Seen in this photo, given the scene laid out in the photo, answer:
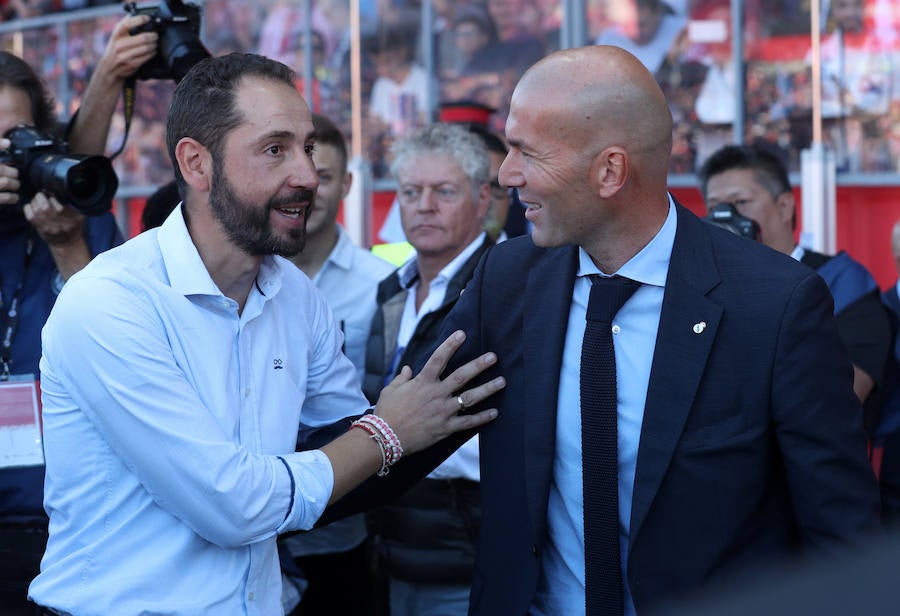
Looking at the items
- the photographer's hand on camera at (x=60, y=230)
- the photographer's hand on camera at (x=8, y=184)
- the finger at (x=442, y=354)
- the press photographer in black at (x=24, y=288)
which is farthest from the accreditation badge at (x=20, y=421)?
the finger at (x=442, y=354)

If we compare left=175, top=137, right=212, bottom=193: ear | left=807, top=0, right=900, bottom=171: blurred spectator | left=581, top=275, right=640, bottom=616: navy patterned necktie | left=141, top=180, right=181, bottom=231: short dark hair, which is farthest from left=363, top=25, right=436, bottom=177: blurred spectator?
left=581, top=275, right=640, bottom=616: navy patterned necktie

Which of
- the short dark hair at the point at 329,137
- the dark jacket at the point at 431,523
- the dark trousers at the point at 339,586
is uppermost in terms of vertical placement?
the short dark hair at the point at 329,137

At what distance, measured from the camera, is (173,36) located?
10.6 feet

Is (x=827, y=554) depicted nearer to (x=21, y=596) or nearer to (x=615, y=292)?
(x=615, y=292)

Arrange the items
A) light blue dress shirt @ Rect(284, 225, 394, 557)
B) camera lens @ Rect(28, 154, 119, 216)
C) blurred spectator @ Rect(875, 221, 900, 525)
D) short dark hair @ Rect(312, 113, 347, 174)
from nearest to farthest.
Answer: camera lens @ Rect(28, 154, 119, 216) → blurred spectator @ Rect(875, 221, 900, 525) → light blue dress shirt @ Rect(284, 225, 394, 557) → short dark hair @ Rect(312, 113, 347, 174)

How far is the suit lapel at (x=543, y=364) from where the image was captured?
2209mm

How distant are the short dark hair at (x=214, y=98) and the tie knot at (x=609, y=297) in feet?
2.64

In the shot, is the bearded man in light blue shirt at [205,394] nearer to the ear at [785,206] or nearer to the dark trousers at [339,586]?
the dark trousers at [339,586]

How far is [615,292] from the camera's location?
2.23 metres

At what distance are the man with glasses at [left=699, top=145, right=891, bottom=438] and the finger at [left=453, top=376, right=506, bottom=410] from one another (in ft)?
5.05

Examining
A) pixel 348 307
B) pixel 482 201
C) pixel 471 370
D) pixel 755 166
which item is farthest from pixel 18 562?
pixel 755 166

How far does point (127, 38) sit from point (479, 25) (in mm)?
3812

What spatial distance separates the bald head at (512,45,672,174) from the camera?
7.09ft

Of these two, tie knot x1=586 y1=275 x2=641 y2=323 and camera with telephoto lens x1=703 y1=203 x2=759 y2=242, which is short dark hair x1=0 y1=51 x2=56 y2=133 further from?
camera with telephoto lens x1=703 y1=203 x2=759 y2=242
